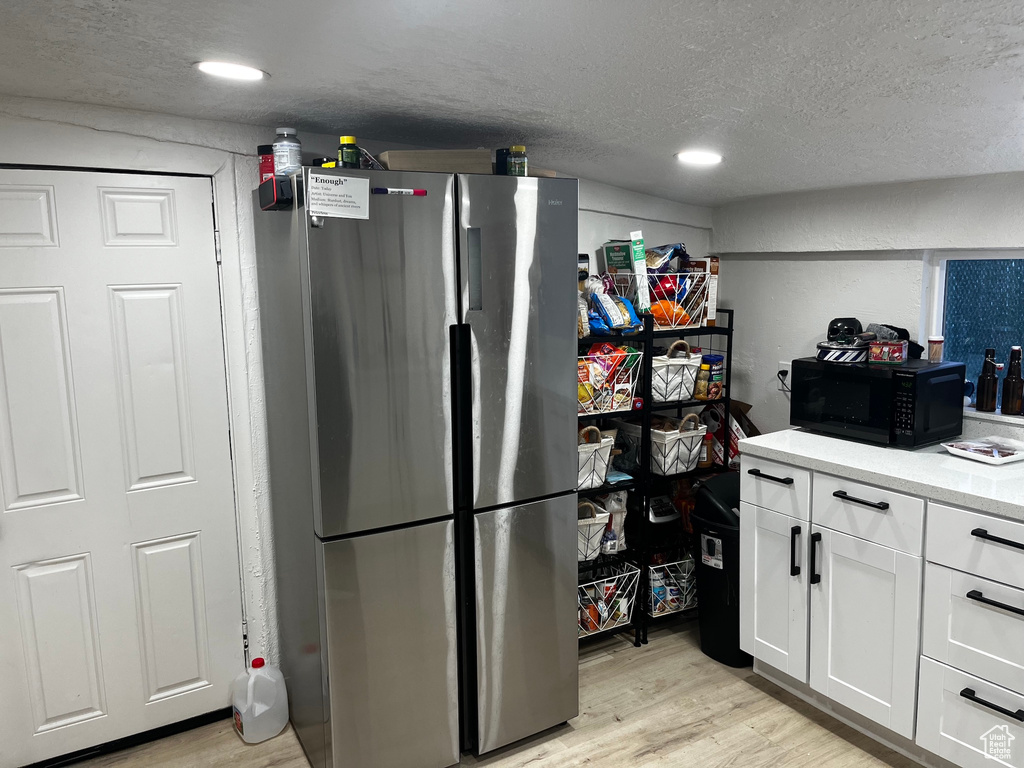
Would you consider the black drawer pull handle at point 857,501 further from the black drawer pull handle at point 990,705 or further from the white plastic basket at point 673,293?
the white plastic basket at point 673,293

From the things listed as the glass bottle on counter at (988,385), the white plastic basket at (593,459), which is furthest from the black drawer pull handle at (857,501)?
the white plastic basket at (593,459)

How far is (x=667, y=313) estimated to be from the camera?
304cm

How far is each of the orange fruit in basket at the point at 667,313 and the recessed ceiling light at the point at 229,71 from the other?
1.75 metres

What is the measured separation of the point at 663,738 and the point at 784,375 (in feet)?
5.35

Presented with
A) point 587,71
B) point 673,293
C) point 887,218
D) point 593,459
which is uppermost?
point 587,71

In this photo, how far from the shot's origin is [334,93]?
198 cm

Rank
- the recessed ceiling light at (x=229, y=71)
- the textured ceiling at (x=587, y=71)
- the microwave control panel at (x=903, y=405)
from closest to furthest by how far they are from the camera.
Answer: the textured ceiling at (x=587, y=71) < the recessed ceiling light at (x=229, y=71) < the microwave control panel at (x=903, y=405)

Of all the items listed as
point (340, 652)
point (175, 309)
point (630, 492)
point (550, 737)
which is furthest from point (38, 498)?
point (630, 492)

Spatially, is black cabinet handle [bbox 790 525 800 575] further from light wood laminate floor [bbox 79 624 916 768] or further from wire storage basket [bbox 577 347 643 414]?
wire storage basket [bbox 577 347 643 414]

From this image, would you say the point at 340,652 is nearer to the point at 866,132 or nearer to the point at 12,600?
the point at 12,600

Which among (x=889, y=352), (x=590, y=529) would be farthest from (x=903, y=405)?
(x=590, y=529)

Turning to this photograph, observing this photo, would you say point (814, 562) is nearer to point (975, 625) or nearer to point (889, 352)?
point (975, 625)

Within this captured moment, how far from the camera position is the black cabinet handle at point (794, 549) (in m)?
2.53

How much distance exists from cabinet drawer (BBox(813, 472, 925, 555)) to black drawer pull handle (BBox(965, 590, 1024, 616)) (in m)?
0.18
